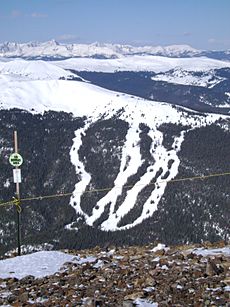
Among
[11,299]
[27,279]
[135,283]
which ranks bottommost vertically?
[27,279]

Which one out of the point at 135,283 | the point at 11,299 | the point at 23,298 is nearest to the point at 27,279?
the point at 11,299

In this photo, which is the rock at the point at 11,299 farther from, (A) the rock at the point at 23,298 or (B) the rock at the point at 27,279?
(B) the rock at the point at 27,279

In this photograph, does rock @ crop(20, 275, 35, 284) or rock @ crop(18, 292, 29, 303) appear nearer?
rock @ crop(18, 292, 29, 303)

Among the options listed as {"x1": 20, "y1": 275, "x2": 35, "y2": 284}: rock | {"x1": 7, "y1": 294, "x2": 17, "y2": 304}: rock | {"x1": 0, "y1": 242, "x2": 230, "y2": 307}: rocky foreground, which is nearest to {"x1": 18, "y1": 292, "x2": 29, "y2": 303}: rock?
{"x1": 0, "y1": 242, "x2": 230, "y2": 307}: rocky foreground

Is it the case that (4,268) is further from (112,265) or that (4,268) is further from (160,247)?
(160,247)

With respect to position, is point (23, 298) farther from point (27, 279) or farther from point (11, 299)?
point (27, 279)

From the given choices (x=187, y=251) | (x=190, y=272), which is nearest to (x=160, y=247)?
(x=187, y=251)

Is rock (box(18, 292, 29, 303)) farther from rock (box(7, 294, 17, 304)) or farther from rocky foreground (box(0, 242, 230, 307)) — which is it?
rock (box(7, 294, 17, 304))

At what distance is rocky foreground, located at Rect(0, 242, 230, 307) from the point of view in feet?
43.1

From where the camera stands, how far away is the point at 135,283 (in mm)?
14656

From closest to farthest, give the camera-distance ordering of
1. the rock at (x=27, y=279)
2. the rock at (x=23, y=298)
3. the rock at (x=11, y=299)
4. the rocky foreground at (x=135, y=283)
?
the rocky foreground at (x=135, y=283)
the rock at (x=23, y=298)
the rock at (x=11, y=299)
the rock at (x=27, y=279)

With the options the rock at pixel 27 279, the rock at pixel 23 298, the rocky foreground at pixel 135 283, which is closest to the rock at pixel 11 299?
the rocky foreground at pixel 135 283

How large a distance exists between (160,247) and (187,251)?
1.96 meters

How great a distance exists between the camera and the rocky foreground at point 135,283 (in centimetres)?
1315
